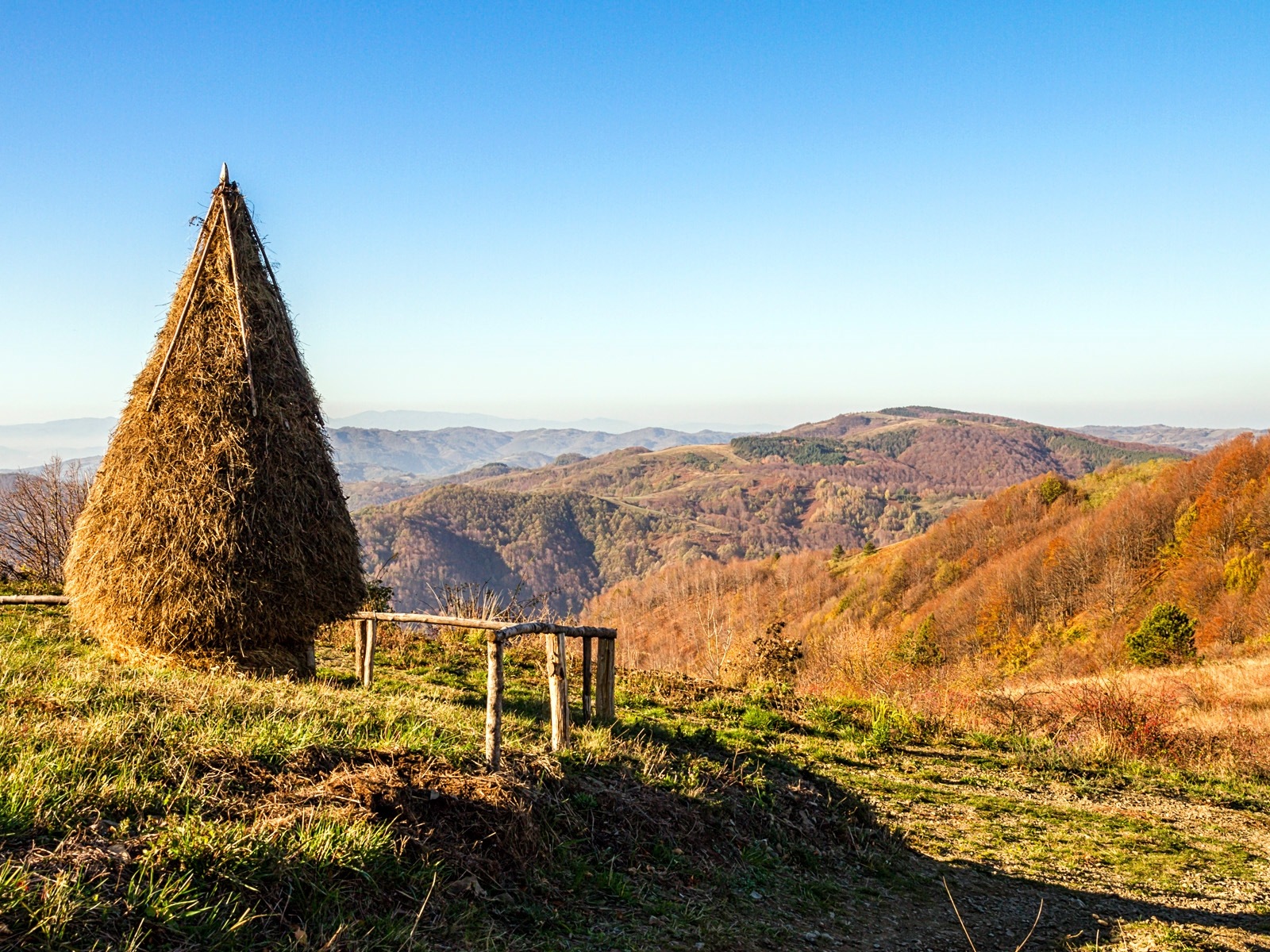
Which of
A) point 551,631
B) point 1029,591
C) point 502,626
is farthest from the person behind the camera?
point 1029,591

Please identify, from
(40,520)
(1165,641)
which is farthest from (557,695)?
(1165,641)

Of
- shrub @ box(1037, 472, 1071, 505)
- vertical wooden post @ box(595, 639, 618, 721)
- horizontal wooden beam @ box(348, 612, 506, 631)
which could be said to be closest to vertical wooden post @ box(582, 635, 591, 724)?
vertical wooden post @ box(595, 639, 618, 721)

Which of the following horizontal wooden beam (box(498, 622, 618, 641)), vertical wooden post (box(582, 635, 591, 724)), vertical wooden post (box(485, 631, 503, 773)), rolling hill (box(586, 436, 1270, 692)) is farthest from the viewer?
rolling hill (box(586, 436, 1270, 692))

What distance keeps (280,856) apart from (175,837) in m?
0.51

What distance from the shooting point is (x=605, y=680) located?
9430mm

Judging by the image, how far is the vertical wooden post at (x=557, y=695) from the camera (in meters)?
7.00

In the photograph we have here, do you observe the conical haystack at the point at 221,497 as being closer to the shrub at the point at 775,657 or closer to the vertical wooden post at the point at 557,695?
the vertical wooden post at the point at 557,695

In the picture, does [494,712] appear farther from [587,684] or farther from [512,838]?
[587,684]

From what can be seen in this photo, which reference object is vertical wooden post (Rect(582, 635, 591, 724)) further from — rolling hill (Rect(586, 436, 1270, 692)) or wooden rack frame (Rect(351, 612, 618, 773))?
rolling hill (Rect(586, 436, 1270, 692))

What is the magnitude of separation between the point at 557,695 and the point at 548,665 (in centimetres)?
28

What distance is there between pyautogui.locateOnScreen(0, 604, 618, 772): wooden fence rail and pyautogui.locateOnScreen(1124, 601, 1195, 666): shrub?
28.4 m

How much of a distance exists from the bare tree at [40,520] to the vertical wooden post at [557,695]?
20065 mm

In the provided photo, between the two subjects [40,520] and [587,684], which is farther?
[40,520]

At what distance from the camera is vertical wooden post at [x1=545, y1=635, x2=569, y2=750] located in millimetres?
7000
